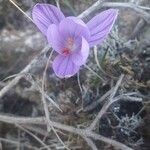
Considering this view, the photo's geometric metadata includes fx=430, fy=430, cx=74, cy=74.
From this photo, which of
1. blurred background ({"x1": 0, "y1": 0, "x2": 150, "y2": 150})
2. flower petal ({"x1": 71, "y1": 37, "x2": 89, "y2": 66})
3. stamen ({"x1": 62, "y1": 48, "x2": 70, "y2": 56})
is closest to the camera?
flower petal ({"x1": 71, "y1": 37, "x2": 89, "y2": 66})

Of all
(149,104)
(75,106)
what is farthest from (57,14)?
(149,104)

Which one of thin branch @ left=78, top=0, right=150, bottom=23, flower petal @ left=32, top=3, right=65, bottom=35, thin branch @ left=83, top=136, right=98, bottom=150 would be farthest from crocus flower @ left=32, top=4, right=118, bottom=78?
thin branch @ left=83, top=136, right=98, bottom=150

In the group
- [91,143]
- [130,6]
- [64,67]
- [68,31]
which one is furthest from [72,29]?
[91,143]

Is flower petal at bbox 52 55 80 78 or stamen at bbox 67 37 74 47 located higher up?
stamen at bbox 67 37 74 47

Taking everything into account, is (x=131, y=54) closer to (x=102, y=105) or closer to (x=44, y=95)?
(x=102, y=105)

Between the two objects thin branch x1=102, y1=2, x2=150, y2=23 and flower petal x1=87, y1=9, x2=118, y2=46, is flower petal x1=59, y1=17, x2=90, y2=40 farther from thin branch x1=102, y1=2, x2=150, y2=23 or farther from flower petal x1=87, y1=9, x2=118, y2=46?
thin branch x1=102, y1=2, x2=150, y2=23

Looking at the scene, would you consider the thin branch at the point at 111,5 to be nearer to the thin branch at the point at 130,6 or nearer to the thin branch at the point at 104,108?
the thin branch at the point at 130,6

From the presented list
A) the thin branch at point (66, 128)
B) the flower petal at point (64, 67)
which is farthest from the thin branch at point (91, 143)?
the flower petal at point (64, 67)
